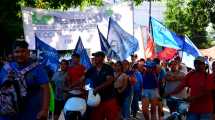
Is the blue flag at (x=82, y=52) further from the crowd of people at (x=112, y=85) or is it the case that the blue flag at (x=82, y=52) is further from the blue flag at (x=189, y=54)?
the blue flag at (x=189, y=54)

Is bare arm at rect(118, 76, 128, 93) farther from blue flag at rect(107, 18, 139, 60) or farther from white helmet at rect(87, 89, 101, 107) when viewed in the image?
white helmet at rect(87, 89, 101, 107)

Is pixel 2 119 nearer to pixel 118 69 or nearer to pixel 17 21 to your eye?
pixel 118 69

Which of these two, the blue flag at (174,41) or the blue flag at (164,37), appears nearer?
the blue flag at (174,41)

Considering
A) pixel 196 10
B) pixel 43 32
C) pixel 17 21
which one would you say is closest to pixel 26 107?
pixel 43 32

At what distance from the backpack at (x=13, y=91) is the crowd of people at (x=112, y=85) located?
0.12 ft

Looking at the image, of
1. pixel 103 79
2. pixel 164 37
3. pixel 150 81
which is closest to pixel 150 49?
pixel 164 37

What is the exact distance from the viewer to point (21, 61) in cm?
662

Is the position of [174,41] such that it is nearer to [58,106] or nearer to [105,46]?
[105,46]

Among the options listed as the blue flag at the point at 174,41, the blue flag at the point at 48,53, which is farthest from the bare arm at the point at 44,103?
the blue flag at the point at 174,41

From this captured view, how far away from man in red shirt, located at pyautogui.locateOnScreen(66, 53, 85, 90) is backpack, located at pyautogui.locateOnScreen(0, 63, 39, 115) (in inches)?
168

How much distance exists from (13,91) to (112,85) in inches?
156

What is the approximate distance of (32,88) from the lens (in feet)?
22.1

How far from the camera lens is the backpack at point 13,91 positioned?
658cm

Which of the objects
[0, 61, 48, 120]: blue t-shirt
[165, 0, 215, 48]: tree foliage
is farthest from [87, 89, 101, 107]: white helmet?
[165, 0, 215, 48]: tree foliage
